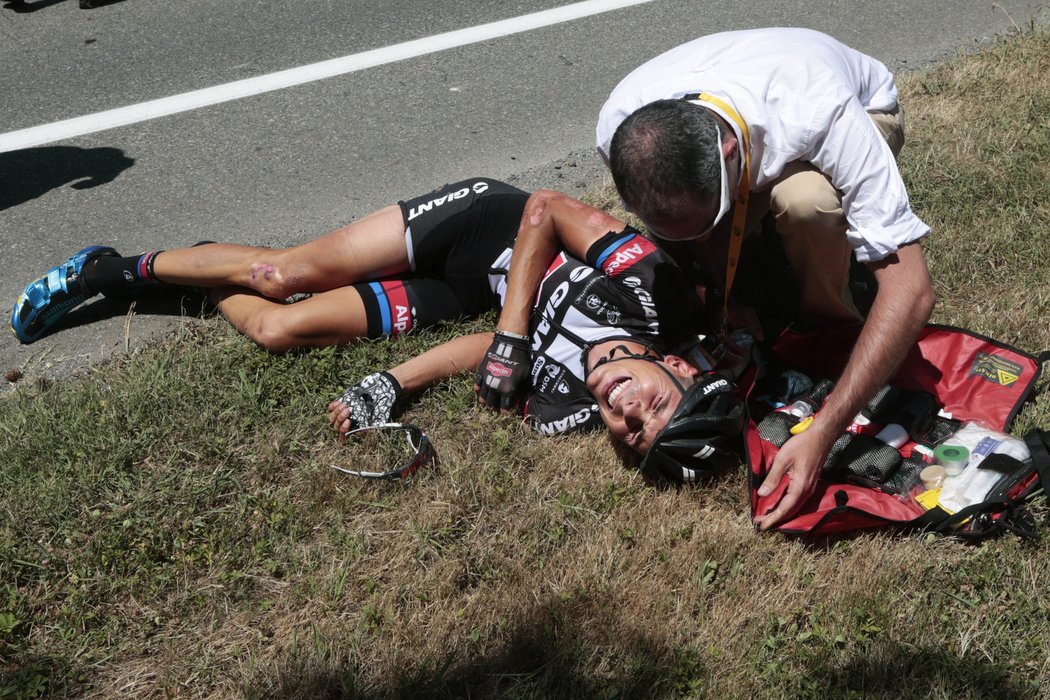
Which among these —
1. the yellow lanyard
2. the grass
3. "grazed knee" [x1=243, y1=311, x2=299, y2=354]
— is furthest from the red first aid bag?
"grazed knee" [x1=243, y1=311, x2=299, y2=354]

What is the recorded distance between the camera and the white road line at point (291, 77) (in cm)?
560

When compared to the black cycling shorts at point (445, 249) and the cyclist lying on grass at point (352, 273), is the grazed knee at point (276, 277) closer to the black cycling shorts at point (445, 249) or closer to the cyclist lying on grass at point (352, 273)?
the cyclist lying on grass at point (352, 273)

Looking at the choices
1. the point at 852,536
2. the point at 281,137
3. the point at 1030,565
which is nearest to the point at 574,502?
the point at 852,536

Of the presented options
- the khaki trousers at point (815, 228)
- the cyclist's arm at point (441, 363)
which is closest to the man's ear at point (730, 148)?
the khaki trousers at point (815, 228)

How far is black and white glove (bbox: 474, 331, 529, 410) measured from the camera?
3.80 m

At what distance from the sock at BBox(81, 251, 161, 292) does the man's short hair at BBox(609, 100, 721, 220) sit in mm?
2191

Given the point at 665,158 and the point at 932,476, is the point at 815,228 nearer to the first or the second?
the point at 665,158

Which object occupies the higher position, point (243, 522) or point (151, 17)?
point (151, 17)

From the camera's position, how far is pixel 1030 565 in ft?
10.7

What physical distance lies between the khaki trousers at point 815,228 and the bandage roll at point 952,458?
0.72 m

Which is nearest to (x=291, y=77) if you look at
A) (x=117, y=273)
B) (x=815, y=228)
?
(x=117, y=273)

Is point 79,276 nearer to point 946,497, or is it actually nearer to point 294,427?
point 294,427

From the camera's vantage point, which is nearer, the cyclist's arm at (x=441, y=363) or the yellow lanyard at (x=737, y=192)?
the yellow lanyard at (x=737, y=192)

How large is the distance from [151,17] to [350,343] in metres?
3.89
